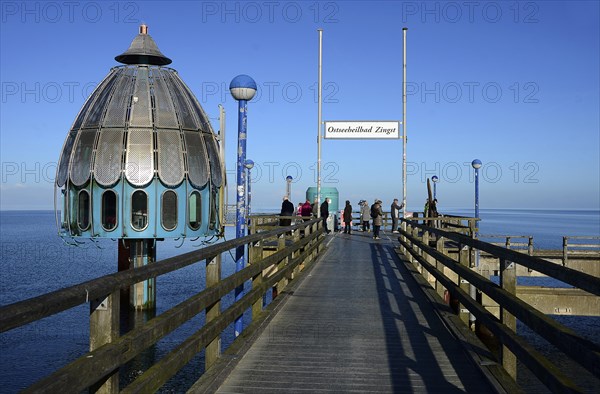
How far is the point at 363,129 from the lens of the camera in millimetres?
27703

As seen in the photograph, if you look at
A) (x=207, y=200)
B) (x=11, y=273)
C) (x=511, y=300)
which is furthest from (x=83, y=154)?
(x=11, y=273)

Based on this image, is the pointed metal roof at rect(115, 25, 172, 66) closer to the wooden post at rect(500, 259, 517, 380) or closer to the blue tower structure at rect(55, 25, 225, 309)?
the blue tower structure at rect(55, 25, 225, 309)

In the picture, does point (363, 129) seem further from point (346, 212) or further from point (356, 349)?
point (356, 349)

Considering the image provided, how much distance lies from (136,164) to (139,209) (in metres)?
1.55

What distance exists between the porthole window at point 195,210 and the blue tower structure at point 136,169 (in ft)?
0.12

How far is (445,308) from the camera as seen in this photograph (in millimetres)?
9602

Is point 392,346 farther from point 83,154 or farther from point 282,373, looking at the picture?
point 83,154

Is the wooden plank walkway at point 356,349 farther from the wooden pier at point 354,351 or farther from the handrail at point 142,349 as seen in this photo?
the handrail at point 142,349

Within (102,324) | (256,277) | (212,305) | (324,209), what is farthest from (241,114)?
(324,209)

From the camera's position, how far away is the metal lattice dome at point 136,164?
22.0 meters

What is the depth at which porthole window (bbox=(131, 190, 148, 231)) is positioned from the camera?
22.1 m

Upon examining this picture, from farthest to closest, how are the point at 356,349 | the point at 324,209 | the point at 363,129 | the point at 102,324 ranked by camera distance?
the point at 324,209
the point at 363,129
the point at 356,349
the point at 102,324

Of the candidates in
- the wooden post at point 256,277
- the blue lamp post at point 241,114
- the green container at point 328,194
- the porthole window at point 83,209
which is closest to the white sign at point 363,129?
the porthole window at point 83,209

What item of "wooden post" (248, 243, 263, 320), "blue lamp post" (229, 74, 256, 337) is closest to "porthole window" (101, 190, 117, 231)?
"blue lamp post" (229, 74, 256, 337)
